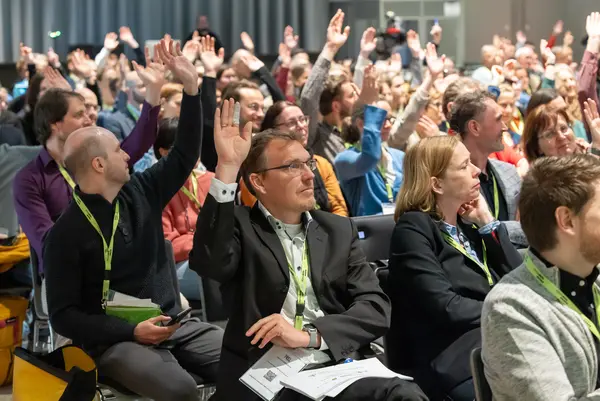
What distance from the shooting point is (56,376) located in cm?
312

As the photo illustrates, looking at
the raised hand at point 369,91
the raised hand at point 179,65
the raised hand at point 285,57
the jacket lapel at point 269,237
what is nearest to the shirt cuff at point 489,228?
the jacket lapel at point 269,237

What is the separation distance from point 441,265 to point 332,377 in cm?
61

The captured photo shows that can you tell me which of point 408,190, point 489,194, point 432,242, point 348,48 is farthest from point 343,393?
point 348,48

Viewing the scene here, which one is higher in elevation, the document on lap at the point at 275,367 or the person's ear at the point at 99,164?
the person's ear at the point at 99,164

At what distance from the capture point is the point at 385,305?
118 inches

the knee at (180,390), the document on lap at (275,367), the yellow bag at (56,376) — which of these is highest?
the document on lap at (275,367)

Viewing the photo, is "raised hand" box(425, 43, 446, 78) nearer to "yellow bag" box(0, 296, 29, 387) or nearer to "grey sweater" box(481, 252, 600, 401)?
"yellow bag" box(0, 296, 29, 387)

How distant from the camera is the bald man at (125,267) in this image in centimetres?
327

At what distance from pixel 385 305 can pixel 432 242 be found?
11.3 inches

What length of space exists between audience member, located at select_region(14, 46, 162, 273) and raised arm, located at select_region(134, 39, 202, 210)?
0.66 meters

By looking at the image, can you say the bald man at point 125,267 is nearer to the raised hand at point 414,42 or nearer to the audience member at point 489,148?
the audience member at point 489,148

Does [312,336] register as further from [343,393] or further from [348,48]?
[348,48]

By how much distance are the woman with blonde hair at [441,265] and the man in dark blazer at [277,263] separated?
14 cm

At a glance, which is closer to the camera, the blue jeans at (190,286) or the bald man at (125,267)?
the bald man at (125,267)
